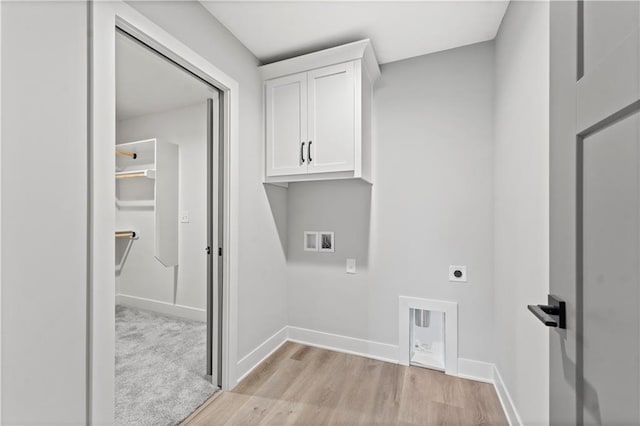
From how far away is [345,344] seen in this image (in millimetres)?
2449

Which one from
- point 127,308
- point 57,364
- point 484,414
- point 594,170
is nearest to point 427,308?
point 484,414

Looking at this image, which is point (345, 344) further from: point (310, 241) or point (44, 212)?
point (44, 212)

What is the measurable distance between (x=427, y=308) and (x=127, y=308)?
3621 millimetres

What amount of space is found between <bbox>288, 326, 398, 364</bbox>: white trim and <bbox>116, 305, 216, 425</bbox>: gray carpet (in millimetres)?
853

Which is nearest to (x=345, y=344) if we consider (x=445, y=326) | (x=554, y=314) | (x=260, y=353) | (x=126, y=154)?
(x=260, y=353)

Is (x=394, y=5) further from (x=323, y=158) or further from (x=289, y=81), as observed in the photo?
(x=323, y=158)

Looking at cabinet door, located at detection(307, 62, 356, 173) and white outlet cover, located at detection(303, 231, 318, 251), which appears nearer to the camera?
cabinet door, located at detection(307, 62, 356, 173)

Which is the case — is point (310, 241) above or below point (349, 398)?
above

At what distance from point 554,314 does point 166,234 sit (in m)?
3.46

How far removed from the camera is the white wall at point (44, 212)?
3.01ft

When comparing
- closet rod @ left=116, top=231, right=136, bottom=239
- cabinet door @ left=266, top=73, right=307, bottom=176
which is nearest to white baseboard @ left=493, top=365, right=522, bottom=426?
cabinet door @ left=266, top=73, right=307, bottom=176

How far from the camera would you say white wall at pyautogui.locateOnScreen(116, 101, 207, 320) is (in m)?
3.19

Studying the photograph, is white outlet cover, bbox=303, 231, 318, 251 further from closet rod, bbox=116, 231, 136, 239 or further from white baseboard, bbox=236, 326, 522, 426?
closet rod, bbox=116, 231, 136, 239

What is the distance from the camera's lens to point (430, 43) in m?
2.09
